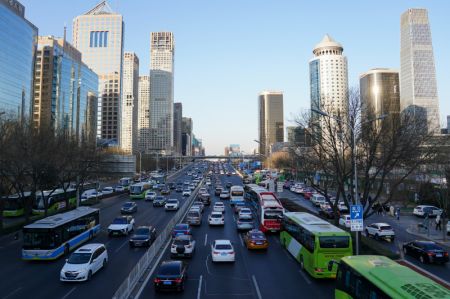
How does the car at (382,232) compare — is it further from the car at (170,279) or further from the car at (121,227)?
the car at (121,227)

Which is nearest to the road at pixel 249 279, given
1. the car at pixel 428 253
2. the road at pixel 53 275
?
the road at pixel 53 275

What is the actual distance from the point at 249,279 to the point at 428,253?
1286 centimetres

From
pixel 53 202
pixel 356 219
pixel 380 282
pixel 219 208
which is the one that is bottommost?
pixel 219 208

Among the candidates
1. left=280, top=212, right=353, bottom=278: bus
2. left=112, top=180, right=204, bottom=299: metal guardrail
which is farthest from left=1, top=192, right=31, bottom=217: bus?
left=280, top=212, right=353, bottom=278: bus

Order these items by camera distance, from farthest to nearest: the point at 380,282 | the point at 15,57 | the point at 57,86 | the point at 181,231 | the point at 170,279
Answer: the point at 57,86, the point at 15,57, the point at 181,231, the point at 170,279, the point at 380,282

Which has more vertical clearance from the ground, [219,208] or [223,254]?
[219,208]

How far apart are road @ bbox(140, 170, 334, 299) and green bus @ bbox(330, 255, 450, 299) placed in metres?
4.13

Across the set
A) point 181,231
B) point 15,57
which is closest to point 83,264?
point 181,231

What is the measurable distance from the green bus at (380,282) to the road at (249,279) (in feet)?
13.5

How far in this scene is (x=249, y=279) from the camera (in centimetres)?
1919

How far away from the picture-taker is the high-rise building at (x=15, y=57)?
105750mm

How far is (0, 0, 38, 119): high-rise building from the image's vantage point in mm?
105750

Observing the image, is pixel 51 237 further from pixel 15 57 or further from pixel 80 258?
pixel 15 57

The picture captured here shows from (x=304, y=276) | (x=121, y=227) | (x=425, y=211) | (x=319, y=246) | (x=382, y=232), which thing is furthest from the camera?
(x=425, y=211)
